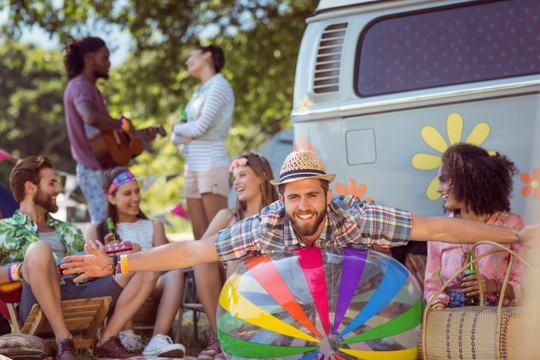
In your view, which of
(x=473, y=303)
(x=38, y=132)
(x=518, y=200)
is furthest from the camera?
(x=38, y=132)

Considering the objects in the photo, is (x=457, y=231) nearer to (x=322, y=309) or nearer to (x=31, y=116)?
(x=322, y=309)

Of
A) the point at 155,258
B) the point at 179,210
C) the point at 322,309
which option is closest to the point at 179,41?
the point at 179,210

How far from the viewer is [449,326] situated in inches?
146

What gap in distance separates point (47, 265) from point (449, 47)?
304 cm

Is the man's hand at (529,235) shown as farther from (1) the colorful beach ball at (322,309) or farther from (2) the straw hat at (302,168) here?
(2) the straw hat at (302,168)

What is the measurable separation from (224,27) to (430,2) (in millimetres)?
8026

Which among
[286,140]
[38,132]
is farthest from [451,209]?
[38,132]

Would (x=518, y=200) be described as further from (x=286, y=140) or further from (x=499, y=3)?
(x=286, y=140)

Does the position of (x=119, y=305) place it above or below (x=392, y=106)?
below

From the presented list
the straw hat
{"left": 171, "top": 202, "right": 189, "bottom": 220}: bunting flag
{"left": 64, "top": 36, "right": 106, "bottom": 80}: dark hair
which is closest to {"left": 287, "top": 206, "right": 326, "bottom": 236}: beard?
the straw hat

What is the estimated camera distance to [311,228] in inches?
150

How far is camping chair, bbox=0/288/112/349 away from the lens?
189 inches

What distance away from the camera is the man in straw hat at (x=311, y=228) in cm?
384

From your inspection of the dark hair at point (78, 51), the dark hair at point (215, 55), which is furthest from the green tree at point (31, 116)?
the dark hair at point (215, 55)
